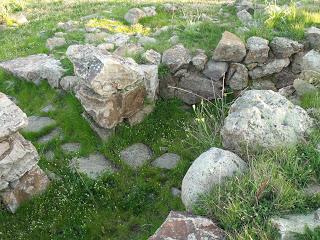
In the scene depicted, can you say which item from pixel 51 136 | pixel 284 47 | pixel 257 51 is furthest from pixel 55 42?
pixel 284 47

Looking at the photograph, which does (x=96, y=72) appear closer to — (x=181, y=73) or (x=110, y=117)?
(x=110, y=117)

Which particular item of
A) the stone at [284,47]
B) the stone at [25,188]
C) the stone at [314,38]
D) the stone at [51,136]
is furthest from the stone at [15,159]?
the stone at [314,38]

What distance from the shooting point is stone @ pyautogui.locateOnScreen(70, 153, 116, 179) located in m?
9.59

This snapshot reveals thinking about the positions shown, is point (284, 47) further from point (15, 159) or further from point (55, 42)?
point (15, 159)

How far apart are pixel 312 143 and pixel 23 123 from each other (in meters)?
5.25

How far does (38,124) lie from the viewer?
10883mm

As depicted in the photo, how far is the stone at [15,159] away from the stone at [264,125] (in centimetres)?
377

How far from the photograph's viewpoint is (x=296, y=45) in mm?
11508

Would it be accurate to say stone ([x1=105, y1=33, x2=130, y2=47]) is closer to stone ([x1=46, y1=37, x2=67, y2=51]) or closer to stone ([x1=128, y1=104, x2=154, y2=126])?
stone ([x1=46, y1=37, x2=67, y2=51])

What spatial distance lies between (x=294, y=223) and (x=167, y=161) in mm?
3917

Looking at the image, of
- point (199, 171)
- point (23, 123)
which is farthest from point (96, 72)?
point (199, 171)

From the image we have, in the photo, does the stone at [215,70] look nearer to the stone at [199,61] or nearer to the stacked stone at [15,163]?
the stone at [199,61]

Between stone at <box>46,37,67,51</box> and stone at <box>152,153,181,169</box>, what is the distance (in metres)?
5.18

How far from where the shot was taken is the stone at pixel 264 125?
787 centimetres
